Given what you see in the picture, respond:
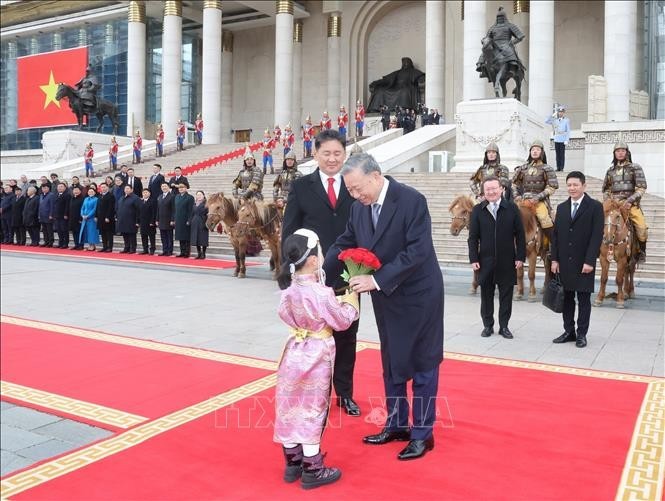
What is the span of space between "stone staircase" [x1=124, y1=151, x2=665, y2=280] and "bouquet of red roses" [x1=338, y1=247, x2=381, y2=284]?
10.0 meters

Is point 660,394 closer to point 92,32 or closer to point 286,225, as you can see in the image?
point 286,225

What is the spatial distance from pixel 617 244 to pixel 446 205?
737 cm

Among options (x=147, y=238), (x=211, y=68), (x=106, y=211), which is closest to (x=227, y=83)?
(x=211, y=68)

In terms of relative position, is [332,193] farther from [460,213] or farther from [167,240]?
[167,240]

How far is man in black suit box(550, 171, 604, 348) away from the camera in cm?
677

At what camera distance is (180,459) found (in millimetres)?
3732

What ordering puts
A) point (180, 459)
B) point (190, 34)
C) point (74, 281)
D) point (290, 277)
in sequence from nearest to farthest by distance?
point (290, 277), point (180, 459), point (74, 281), point (190, 34)

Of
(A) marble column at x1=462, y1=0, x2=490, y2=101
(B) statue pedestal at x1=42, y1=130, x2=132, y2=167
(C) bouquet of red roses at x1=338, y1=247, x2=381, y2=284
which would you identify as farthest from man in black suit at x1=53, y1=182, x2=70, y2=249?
(C) bouquet of red roses at x1=338, y1=247, x2=381, y2=284

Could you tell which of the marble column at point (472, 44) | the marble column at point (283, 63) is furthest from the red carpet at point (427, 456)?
the marble column at point (283, 63)

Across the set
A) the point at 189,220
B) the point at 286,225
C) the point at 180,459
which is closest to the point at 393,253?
the point at 286,225

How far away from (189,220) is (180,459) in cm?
1234

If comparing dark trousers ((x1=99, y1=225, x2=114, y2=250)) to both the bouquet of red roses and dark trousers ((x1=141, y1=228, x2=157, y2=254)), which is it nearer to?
dark trousers ((x1=141, y1=228, x2=157, y2=254))

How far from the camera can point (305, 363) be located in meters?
3.46

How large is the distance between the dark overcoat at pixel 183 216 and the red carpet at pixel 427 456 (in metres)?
11.1
